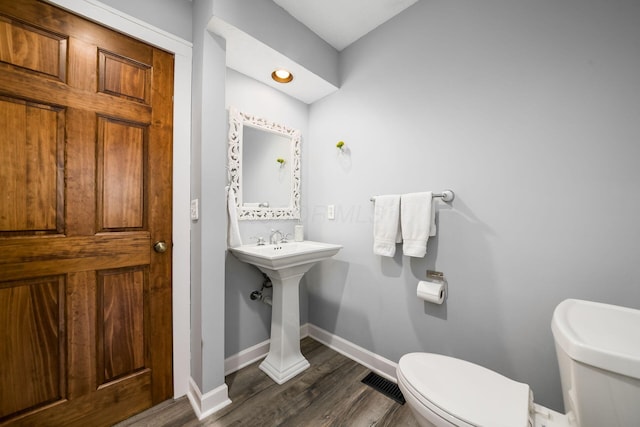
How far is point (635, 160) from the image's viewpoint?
94 centimetres

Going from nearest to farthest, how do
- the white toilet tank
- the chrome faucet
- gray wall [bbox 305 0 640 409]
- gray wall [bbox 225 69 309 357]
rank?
the white toilet tank → gray wall [bbox 305 0 640 409] → gray wall [bbox 225 69 309 357] → the chrome faucet

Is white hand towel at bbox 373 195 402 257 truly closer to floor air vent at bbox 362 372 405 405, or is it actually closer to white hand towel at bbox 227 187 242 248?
floor air vent at bbox 362 372 405 405

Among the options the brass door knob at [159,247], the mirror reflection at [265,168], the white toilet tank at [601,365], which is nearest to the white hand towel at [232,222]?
the mirror reflection at [265,168]

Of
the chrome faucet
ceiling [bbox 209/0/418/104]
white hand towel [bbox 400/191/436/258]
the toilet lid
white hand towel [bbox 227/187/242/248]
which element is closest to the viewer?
the toilet lid

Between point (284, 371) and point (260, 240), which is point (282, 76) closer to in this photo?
point (260, 240)

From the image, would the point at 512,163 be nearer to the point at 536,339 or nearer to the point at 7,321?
the point at 536,339

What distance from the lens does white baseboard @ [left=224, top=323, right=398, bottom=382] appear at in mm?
1697

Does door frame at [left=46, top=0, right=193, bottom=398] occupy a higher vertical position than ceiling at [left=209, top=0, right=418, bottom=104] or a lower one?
lower

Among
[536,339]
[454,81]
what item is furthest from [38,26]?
[536,339]

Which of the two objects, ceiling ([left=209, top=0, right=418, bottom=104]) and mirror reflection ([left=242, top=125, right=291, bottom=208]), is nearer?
ceiling ([left=209, top=0, right=418, bottom=104])

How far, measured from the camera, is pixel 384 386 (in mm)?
1575

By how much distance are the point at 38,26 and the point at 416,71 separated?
1942 millimetres

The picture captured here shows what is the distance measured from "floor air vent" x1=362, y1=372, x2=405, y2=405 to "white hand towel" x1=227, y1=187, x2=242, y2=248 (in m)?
1.28

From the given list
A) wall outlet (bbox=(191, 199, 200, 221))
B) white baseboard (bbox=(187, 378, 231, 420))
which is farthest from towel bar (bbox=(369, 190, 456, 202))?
white baseboard (bbox=(187, 378, 231, 420))
